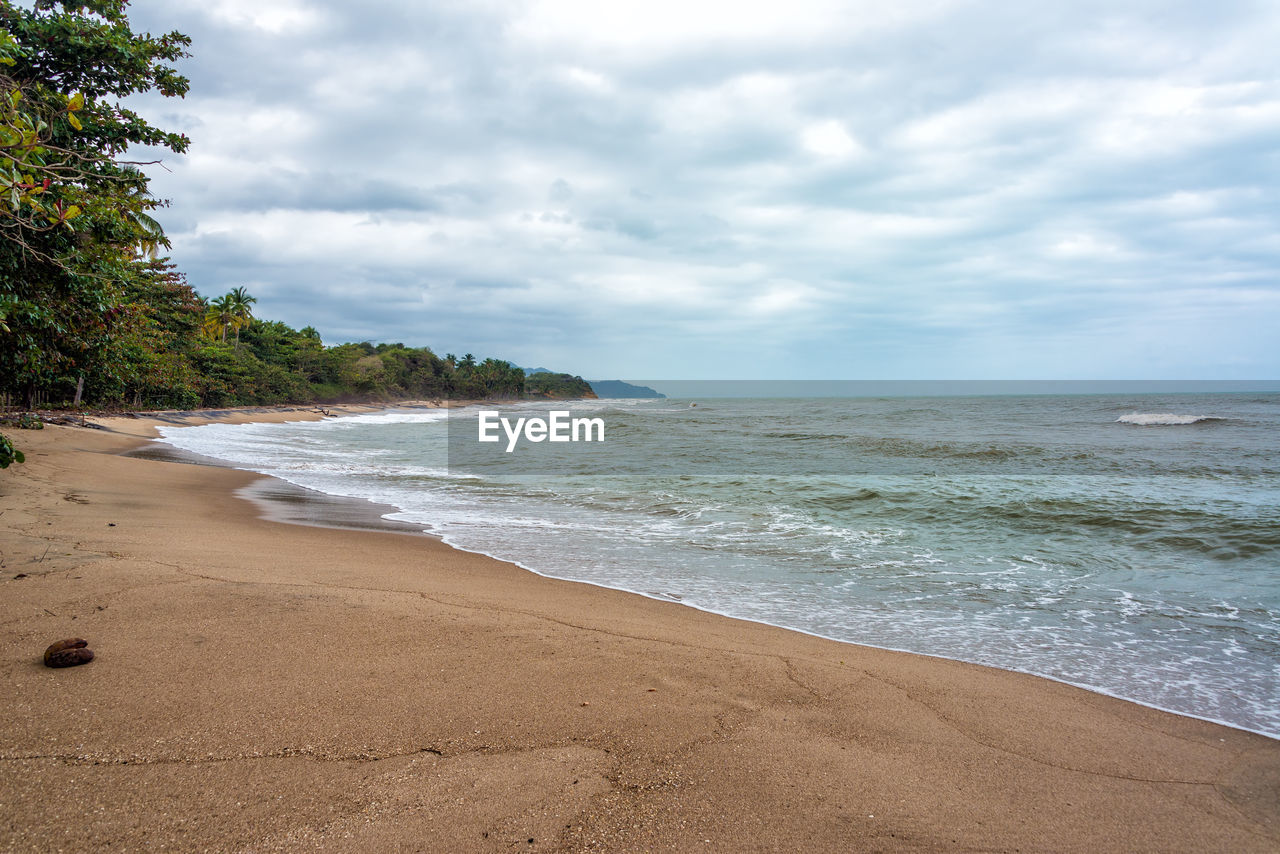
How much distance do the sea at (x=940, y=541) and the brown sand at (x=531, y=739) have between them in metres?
0.88

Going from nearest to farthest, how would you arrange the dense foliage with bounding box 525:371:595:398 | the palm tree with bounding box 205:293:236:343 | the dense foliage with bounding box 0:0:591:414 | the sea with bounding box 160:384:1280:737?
the dense foliage with bounding box 0:0:591:414 < the sea with bounding box 160:384:1280:737 < the palm tree with bounding box 205:293:236:343 < the dense foliage with bounding box 525:371:595:398

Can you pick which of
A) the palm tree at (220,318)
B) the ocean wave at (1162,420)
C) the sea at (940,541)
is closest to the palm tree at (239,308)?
the palm tree at (220,318)

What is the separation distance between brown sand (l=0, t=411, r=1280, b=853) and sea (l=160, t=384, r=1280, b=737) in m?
0.88

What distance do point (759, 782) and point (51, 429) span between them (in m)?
23.5

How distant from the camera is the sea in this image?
4.59m

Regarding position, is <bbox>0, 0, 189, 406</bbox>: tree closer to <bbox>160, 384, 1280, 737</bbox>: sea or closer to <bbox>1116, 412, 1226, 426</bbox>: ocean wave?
<bbox>160, 384, 1280, 737</bbox>: sea

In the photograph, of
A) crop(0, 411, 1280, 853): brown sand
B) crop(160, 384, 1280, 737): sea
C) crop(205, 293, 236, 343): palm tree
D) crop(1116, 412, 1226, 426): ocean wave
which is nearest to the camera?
crop(0, 411, 1280, 853): brown sand

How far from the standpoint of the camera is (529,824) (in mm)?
2141

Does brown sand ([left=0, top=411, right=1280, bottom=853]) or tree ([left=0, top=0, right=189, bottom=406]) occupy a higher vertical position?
tree ([left=0, top=0, right=189, bottom=406])

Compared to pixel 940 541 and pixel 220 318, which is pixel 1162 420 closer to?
pixel 940 541

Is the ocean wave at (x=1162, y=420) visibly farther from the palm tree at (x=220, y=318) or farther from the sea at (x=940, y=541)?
the palm tree at (x=220, y=318)

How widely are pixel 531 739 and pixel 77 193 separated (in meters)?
5.55

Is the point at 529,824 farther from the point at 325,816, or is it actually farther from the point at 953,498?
the point at 953,498

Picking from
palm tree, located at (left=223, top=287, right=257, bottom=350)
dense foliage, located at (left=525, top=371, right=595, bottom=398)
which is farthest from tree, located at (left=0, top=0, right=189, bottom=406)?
dense foliage, located at (left=525, top=371, right=595, bottom=398)
